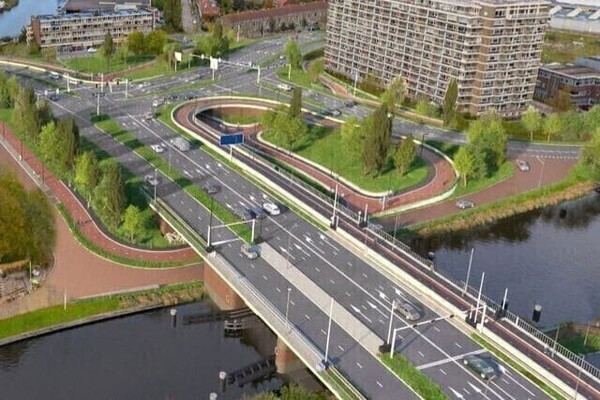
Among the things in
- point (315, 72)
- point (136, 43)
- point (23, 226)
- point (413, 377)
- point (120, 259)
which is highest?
point (136, 43)

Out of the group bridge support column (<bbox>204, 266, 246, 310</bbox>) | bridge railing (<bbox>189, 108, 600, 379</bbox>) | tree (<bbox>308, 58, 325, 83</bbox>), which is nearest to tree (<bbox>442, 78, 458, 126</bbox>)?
tree (<bbox>308, 58, 325, 83</bbox>)

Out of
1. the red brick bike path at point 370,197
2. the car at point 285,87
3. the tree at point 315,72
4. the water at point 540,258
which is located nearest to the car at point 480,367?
the water at point 540,258

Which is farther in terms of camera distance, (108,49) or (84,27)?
(84,27)

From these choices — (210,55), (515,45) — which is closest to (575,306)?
(515,45)

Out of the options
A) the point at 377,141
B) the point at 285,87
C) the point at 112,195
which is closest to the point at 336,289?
the point at 112,195

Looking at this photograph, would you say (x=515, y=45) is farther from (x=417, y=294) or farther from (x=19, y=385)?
(x=19, y=385)

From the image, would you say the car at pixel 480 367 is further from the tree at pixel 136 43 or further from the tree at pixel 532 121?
the tree at pixel 136 43

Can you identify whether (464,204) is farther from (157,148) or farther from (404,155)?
(157,148)
